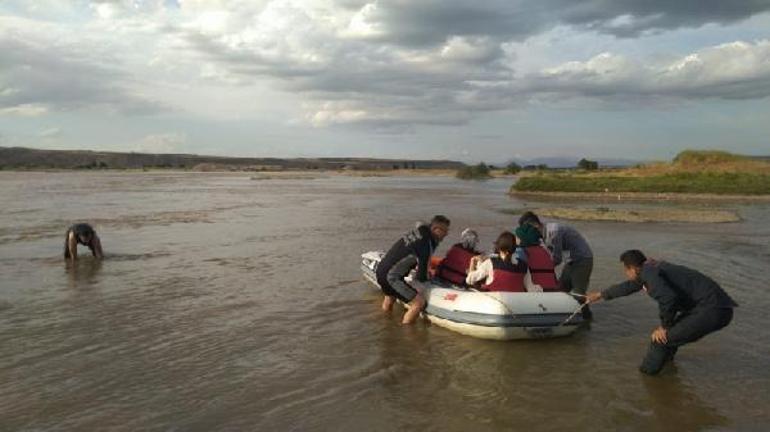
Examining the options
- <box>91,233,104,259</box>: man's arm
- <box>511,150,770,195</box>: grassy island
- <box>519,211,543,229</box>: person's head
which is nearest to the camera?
<box>519,211,543,229</box>: person's head

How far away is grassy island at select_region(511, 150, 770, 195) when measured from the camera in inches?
1650

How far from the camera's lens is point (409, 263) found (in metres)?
10.2

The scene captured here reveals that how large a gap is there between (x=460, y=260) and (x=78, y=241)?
10.2 m

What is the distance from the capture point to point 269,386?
7473mm

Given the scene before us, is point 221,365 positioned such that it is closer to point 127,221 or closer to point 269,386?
point 269,386

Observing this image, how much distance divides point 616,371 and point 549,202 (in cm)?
3410

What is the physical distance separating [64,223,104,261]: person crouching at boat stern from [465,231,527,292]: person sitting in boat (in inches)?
418

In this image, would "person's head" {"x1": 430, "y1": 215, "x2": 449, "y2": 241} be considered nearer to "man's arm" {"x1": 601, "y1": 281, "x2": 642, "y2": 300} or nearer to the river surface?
the river surface

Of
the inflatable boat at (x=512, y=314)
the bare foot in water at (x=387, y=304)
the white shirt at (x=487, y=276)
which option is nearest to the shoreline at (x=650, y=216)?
the bare foot in water at (x=387, y=304)

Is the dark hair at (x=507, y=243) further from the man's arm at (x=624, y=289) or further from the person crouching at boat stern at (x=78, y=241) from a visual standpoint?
the person crouching at boat stern at (x=78, y=241)

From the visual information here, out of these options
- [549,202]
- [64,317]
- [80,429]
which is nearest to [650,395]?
[80,429]

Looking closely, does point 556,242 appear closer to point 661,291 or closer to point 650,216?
point 661,291

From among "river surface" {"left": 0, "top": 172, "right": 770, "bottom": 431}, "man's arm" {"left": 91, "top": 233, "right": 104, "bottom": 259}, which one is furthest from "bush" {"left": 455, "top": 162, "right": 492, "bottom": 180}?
"man's arm" {"left": 91, "top": 233, "right": 104, "bottom": 259}

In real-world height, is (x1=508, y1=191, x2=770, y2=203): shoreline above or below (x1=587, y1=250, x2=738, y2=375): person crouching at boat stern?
below
